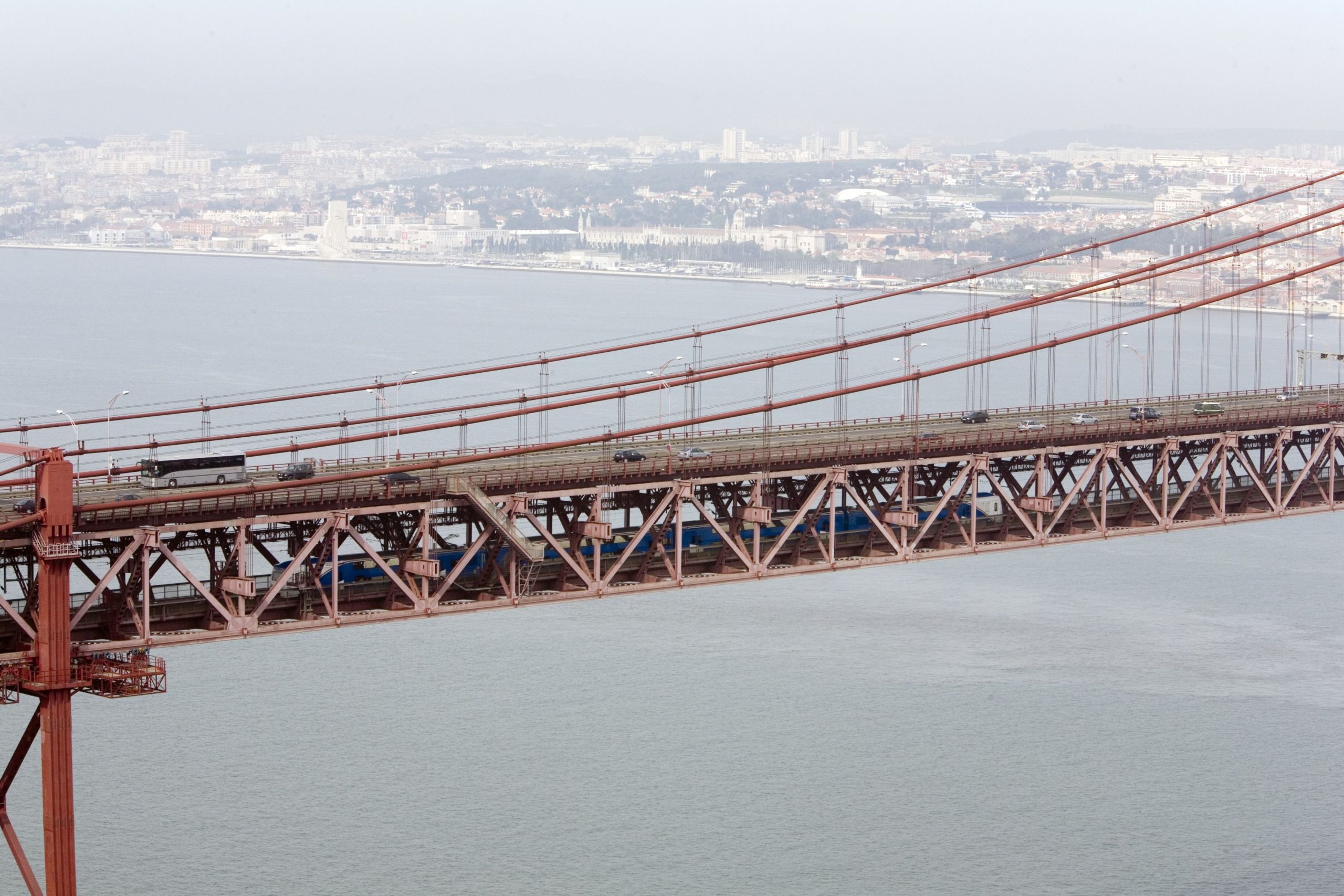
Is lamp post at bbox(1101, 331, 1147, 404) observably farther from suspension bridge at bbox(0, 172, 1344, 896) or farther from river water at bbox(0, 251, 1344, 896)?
river water at bbox(0, 251, 1344, 896)

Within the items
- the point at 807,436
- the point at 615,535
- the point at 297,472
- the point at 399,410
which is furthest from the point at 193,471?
the point at 399,410

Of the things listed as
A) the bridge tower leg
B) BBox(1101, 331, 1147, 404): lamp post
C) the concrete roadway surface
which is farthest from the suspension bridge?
BBox(1101, 331, 1147, 404): lamp post

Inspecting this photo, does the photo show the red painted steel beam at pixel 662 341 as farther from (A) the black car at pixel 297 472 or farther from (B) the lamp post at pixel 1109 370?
(B) the lamp post at pixel 1109 370

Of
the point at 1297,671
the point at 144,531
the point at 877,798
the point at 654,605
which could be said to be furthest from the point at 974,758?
the point at 144,531

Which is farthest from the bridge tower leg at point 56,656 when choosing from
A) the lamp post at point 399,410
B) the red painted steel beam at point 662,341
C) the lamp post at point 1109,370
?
the lamp post at point 1109,370

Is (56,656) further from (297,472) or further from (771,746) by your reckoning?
(771,746)
